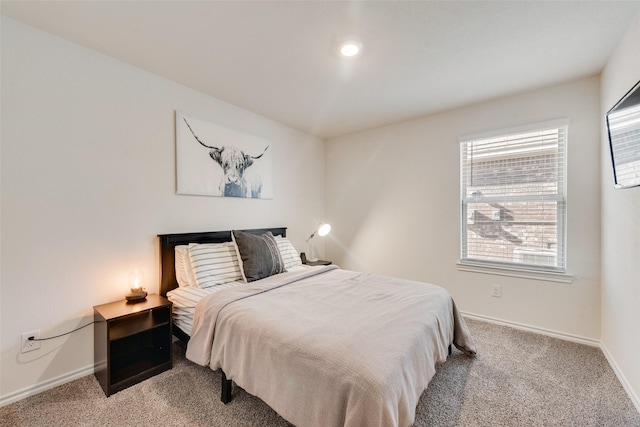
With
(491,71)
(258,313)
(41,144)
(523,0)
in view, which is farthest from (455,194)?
(41,144)

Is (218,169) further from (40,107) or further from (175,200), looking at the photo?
(40,107)

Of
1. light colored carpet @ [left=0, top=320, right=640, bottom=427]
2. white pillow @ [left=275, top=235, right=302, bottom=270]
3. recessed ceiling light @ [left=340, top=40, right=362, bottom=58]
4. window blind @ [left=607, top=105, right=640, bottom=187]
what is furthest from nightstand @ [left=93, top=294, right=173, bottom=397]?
window blind @ [left=607, top=105, right=640, bottom=187]

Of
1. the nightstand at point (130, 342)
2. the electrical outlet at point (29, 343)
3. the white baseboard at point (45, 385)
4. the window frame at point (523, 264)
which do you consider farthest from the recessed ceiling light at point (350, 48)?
the white baseboard at point (45, 385)

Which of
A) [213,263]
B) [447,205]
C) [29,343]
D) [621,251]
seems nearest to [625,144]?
[621,251]

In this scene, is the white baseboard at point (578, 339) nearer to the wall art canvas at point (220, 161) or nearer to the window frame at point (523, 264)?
the window frame at point (523, 264)

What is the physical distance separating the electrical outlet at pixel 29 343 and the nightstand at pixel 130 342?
30 cm

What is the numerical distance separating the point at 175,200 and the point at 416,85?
2534 millimetres

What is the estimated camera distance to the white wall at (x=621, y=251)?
5.66ft

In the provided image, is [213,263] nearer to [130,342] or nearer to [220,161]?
[130,342]

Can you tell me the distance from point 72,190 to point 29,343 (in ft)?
3.45

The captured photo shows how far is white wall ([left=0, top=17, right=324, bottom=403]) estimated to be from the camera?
1747mm

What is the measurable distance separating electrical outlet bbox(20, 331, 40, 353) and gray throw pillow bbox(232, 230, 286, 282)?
4.63 feet

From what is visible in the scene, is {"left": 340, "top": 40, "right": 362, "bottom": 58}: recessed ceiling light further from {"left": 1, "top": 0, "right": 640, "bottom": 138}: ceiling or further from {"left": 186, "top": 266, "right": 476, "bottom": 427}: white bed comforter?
{"left": 186, "top": 266, "right": 476, "bottom": 427}: white bed comforter

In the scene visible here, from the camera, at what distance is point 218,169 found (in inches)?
113
